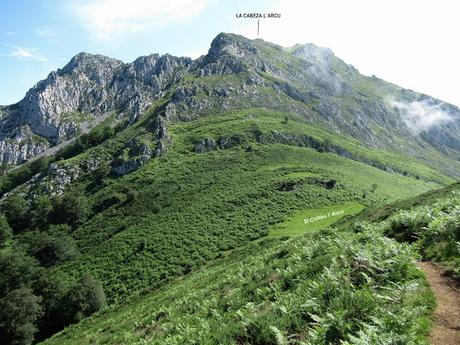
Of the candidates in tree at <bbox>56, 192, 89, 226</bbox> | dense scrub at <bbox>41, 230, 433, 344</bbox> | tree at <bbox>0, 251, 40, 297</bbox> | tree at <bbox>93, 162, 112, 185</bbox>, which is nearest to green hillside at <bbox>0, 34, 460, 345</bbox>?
dense scrub at <bbox>41, 230, 433, 344</bbox>

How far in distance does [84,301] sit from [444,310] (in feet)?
184

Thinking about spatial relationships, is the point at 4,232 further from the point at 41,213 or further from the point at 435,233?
the point at 435,233

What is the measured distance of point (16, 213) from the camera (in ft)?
383

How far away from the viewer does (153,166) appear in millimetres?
121312

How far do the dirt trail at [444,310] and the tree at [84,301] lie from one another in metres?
53.8

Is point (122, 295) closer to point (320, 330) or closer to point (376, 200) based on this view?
point (320, 330)

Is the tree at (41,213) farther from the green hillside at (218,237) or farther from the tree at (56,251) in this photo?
the tree at (56,251)

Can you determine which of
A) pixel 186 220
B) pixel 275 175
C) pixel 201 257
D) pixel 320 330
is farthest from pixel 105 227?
pixel 320 330

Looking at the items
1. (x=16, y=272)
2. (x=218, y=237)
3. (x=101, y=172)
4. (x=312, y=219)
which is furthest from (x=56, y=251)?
(x=312, y=219)

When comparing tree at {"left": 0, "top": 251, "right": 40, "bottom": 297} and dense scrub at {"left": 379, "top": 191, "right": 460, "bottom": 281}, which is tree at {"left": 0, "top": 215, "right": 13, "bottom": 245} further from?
dense scrub at {"left": 379, "top": 191, "right": 460, "bottom": 281}

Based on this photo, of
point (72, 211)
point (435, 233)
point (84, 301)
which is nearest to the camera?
point (435, 233)

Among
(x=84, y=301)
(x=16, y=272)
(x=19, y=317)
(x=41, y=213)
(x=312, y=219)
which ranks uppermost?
(x=312, y=219)

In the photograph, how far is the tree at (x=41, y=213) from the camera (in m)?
109

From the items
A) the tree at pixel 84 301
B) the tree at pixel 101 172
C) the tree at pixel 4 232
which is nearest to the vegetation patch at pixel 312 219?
the tree at pixel 84 301
